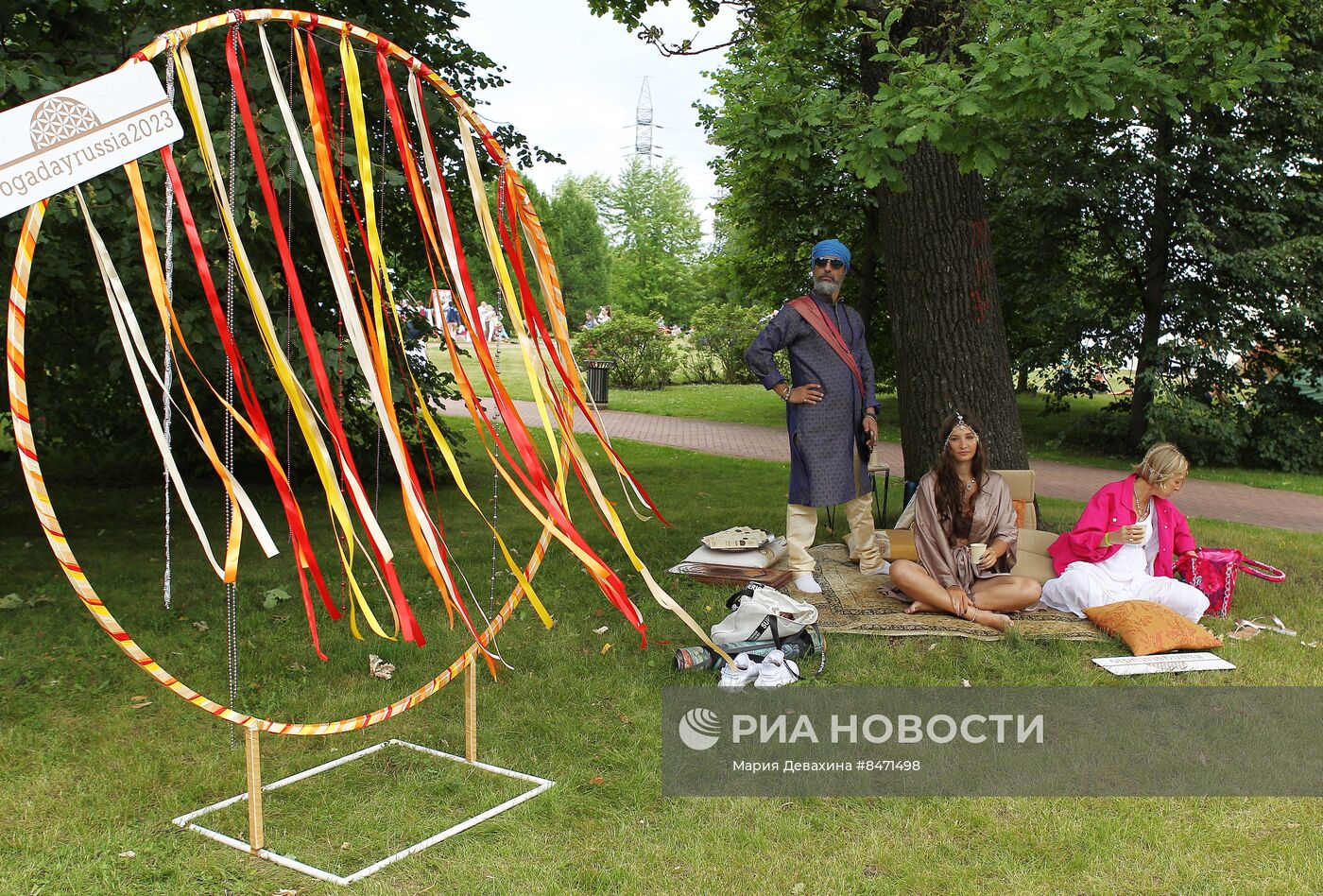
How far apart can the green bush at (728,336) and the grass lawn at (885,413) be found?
579 mm

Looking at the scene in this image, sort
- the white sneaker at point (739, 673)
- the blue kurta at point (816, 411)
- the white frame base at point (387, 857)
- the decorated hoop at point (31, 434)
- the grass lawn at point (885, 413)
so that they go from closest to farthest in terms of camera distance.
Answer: the decorated hoop at point (31, 434), the white frame base at point (387, 857), the white sneaker at point (739, 673), the blue kurta at point (816, 411), the grass lawn at point (885, 413)

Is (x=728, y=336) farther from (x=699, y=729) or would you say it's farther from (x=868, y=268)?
(x=699, y=729)

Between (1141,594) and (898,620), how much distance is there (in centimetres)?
129

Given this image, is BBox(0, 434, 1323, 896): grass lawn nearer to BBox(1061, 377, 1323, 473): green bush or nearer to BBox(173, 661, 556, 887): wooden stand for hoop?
BBox(173, 661, 556, 887): wooden stand for hoop

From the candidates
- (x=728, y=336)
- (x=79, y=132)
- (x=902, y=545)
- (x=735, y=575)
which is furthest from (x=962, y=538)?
(x=728, y=336)

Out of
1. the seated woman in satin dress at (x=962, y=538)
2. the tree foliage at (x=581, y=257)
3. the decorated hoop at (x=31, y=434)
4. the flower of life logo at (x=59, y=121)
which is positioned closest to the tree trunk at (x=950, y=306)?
the seated woman in satin dress at (x=962, y=538)

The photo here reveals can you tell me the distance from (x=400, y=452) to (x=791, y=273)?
13.8 m

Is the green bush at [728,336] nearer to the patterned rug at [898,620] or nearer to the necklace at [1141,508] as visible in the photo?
the patterned rug at [898,620]

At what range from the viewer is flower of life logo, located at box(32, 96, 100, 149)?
2822 millimetres

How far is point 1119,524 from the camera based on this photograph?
581 cm

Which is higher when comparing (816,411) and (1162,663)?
(816,411)

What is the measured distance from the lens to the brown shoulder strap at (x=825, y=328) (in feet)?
20.9

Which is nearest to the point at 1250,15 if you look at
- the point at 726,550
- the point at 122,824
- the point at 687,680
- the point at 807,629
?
the point at 726,550

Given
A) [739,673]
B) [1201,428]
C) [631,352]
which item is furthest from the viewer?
[631,352]
